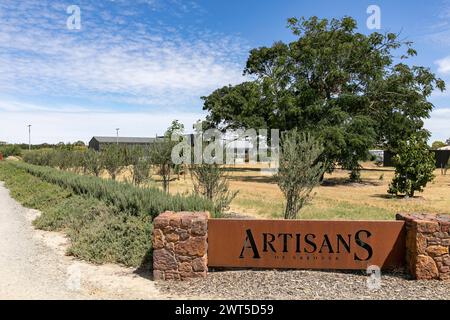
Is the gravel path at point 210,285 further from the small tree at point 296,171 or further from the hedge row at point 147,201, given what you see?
the small tree at point 296,171

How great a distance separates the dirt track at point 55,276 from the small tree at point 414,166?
16.1 meters

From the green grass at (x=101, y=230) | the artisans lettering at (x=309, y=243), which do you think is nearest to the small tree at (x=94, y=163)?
the green grass at (x=101, y=230)

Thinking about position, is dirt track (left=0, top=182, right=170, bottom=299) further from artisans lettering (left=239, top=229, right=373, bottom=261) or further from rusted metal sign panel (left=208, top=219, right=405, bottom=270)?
artisans lettering (left=239, top=229, right=373, bottom=261)

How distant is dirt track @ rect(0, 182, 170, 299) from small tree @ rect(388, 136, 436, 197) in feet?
52.7

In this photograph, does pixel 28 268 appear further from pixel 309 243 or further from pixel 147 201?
pixel 309 243

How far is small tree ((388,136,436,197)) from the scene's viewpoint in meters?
18.7

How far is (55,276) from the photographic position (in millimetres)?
6586

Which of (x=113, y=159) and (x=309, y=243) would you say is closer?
(x=309, y=243)

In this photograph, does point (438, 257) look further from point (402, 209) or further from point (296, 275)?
point (402, 209)

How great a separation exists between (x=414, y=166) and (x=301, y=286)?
50.6 feet

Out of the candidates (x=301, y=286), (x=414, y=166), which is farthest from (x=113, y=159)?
(x=301, y=286)

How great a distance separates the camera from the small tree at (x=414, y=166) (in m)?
18.7
